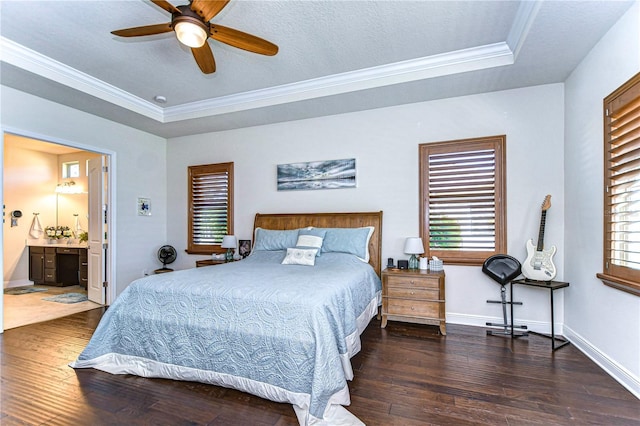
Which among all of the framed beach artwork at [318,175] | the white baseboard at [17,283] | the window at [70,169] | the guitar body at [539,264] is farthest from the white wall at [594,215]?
the white baseboard at [17,283]

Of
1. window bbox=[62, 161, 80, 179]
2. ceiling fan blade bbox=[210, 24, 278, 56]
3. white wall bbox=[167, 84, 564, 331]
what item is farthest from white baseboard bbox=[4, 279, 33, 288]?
ceiling fan blade bbox=[210, 24, 278, 56]

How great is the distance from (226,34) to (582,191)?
11.6 ft

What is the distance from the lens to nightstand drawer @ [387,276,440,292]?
3.46m

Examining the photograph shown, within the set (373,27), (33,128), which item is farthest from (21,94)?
(373,27)

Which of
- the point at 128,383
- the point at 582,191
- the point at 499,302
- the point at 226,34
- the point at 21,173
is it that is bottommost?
the point at 128,383

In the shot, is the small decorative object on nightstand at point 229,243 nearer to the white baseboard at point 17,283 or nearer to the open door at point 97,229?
the open door at point 97,229

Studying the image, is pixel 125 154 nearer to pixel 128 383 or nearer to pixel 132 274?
pixel 132 274

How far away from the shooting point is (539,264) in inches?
128

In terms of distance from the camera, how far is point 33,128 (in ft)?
12.5

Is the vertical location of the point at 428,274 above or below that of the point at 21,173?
below

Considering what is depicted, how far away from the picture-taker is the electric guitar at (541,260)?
3191 mm

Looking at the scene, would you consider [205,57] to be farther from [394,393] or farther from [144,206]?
[144,206]

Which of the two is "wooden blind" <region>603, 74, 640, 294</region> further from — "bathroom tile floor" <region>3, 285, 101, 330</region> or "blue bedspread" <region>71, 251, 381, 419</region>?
"bathroom tile floor" <region>3, 285, 101, 330</region>

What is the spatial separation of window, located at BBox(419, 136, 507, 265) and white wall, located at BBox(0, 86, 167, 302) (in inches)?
179
